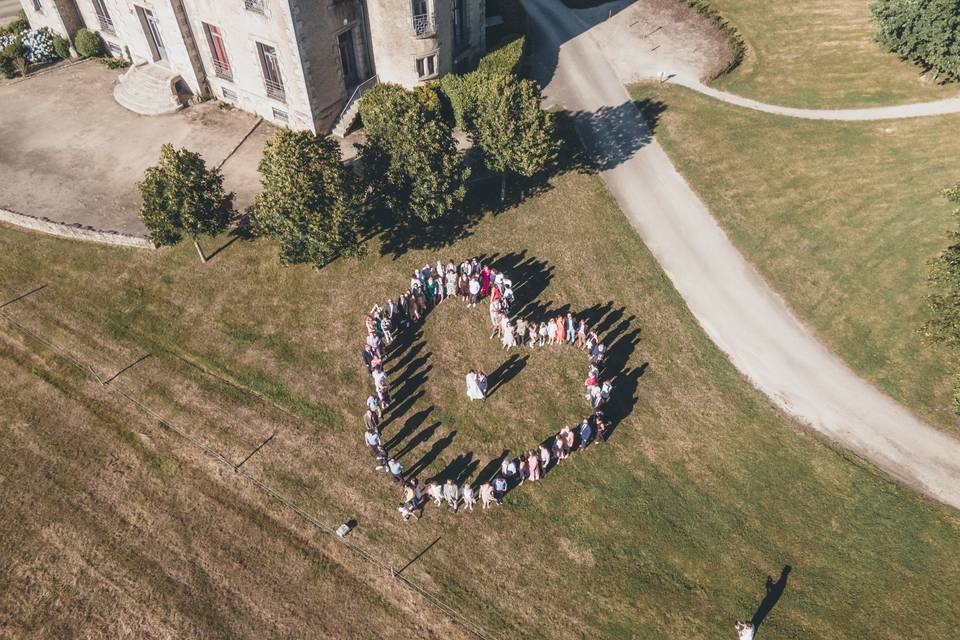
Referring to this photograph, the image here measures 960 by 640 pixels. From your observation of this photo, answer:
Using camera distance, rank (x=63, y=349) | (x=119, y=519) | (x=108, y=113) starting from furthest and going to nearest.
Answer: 1. (x=108, y=113)
2. (x=63, y=349)
3. (x=119, y=519)

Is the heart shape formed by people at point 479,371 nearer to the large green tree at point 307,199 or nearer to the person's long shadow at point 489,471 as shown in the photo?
the person's long shadow at point 489,471

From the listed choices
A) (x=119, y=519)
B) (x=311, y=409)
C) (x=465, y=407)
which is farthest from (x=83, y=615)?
(x=465, y=407)

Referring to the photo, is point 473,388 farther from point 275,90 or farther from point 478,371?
point 275,90

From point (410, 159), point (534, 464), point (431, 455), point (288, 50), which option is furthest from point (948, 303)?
point (288, 50)

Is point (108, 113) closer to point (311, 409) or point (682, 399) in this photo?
point (311, 409)

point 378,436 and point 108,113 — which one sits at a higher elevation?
point 108,113

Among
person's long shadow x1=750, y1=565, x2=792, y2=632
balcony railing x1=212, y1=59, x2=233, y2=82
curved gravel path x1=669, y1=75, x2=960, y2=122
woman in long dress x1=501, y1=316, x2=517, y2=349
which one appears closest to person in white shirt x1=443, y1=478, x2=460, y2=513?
woman in long dress x1=501, y1=316, x2=517, y2=349

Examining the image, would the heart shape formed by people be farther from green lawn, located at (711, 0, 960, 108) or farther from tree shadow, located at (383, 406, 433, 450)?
green lawn, located at (711, 0, 960, 108)

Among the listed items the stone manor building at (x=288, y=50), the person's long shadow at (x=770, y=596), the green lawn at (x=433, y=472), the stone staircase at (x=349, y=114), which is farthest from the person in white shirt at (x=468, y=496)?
the stone manor building at (x=288, y=50)
